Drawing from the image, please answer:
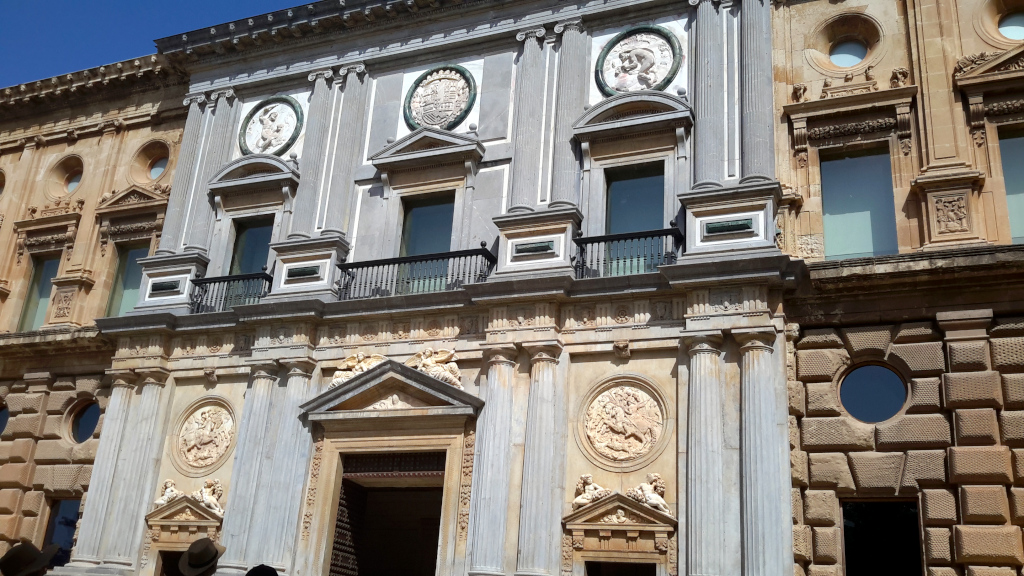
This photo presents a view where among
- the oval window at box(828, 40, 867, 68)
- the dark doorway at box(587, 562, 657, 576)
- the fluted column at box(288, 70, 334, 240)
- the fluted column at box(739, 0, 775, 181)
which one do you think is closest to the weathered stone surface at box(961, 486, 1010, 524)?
the dark doorway at box(587, 562, 657, 576)

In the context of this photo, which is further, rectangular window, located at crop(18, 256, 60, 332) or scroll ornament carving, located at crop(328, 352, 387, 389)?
rectangular window, located at crop(18, 256, 60, 332)

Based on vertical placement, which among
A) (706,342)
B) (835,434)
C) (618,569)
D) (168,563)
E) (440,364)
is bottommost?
(168,563)

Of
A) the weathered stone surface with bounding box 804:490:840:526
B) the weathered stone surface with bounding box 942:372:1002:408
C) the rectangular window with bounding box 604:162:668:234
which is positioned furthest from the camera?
the rectangular window with bounding box 604:162:668:234

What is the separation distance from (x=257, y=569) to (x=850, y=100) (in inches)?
591

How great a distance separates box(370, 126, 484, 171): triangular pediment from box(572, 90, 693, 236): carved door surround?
94.5 inches

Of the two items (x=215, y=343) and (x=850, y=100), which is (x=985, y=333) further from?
(x=215, y=343)

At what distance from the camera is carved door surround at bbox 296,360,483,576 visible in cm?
1753

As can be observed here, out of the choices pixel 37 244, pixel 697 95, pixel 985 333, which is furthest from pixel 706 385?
pixel 37 244

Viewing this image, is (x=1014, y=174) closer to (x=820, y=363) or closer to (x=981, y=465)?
(x=820, y=363)

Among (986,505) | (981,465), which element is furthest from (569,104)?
(986,505)

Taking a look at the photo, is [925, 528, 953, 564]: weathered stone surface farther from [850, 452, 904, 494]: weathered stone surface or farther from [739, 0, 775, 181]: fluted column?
[739, 0, 775, 181]: fluted column

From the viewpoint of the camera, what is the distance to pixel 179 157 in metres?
23.8

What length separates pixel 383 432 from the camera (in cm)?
1845

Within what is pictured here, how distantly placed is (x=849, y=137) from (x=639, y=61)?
460 cm
